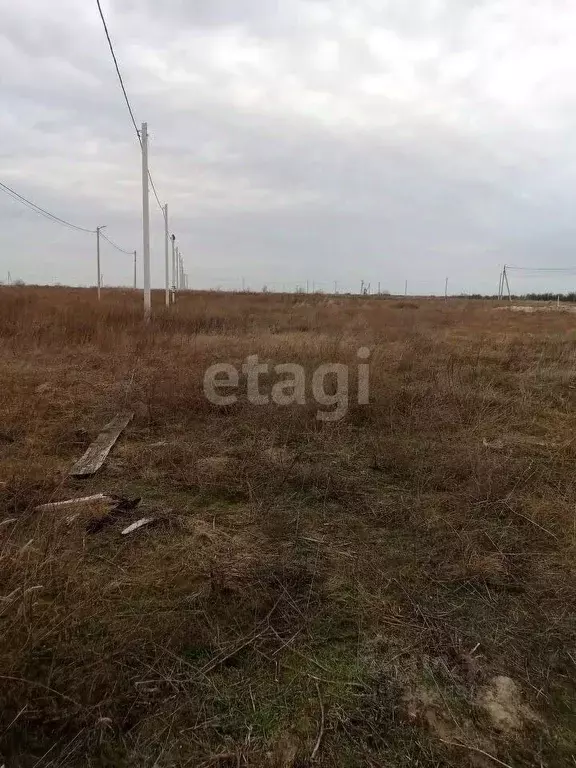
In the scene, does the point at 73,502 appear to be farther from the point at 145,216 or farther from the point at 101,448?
the point at 145,216

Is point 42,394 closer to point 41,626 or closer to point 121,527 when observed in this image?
point 121,527

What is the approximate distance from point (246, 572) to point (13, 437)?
3.15m

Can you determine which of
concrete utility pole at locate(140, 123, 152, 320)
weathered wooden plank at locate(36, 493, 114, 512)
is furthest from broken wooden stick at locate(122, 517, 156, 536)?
concrete utility pole at locate(140, 123, 152, 320)

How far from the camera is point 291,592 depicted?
2299mm

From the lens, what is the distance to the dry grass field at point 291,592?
157cm

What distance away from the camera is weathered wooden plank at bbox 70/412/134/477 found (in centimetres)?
382

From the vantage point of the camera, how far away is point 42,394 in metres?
6.13

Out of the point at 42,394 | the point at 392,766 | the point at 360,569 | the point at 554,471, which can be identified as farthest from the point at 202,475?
the point at 42,394

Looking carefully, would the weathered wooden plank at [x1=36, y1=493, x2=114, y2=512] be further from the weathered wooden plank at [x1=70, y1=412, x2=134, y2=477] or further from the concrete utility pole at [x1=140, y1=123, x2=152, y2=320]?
the concrete utility pole at [x1=140, y1=123, x2=152, y2=320]

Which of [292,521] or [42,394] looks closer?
[292,521]

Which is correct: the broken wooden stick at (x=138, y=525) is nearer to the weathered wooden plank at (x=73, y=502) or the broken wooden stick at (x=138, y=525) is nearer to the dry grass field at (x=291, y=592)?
the dry grass field at (x=291, y=592)
